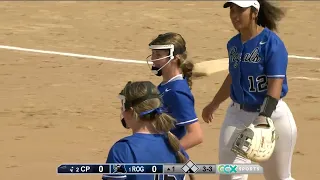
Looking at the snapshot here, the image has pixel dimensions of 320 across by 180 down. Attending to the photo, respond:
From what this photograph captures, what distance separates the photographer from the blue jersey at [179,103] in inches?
222

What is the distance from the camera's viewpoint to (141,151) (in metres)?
4.47

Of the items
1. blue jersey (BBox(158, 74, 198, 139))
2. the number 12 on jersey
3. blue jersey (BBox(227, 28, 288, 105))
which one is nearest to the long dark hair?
blue jersey (BBox(227, 28, 288, 105))

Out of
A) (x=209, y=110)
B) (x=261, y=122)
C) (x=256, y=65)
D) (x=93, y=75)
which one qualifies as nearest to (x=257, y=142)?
(x=261, y=122)

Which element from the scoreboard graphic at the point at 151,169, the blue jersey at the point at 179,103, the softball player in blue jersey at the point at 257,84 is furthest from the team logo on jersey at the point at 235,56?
the scoreboard graphic at the point at 151,169

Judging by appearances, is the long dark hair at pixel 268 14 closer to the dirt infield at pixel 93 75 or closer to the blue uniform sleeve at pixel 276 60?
the blue uniform sleeve at pixel 276 60

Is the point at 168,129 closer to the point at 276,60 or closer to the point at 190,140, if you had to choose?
the point at 190,140

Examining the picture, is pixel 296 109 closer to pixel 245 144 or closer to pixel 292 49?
pixel 292 49

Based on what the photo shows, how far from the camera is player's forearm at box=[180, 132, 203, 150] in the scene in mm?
5598

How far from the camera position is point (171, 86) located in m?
5.71

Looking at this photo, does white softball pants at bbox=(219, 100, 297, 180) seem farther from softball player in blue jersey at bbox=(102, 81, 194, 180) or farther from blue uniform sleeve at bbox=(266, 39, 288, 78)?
softball player in blue jersey at bbox=(102, 81, 194, 180)

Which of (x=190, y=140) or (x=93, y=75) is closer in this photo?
(x=190, y=140)

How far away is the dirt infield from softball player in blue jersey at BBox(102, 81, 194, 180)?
4317mm

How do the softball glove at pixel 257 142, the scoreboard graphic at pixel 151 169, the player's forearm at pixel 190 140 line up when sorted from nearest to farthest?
the scoreboard graphic at pixel 151 169
the player's forearm at pixel 190 140
the softball glove at pixel 257 142

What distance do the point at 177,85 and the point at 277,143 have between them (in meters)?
0.96
